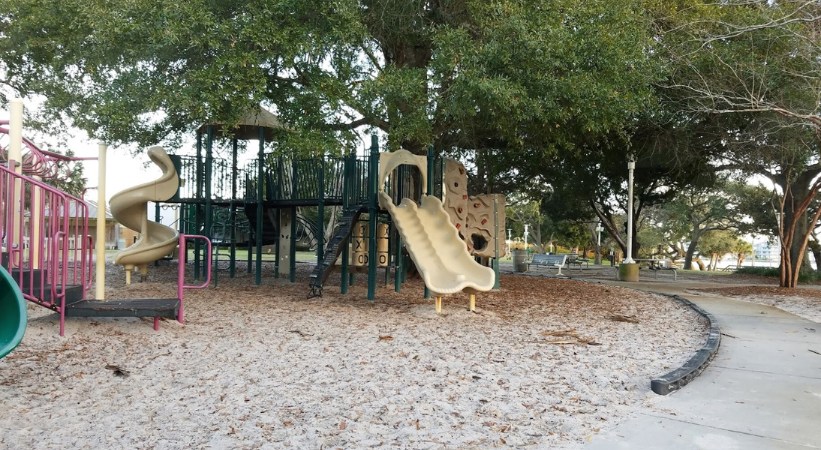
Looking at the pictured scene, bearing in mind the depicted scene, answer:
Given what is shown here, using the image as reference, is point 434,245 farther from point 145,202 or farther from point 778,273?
point 778,273

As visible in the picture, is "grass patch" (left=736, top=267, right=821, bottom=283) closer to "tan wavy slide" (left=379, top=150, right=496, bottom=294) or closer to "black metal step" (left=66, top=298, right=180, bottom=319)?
"tan wavy slide" (left=379, top=150, right=496, bottom=294)

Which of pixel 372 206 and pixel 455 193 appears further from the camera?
pixel 455 193

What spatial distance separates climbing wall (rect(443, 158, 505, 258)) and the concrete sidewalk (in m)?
6.24

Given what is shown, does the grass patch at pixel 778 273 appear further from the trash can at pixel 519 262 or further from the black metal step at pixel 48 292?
the black metal step at pixel 48 292

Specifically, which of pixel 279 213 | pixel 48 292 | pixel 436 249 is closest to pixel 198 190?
pixel 279 213

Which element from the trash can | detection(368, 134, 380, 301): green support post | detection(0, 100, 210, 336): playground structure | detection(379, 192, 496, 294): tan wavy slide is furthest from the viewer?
the trash can

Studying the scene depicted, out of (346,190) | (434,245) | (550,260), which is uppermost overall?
(346,190)

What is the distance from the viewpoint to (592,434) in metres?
3.77

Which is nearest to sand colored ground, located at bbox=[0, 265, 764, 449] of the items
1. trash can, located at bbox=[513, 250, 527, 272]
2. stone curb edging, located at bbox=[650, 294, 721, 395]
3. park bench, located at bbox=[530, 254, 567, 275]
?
stone curb edging, located at bbox=[650, 294, 721, 395]

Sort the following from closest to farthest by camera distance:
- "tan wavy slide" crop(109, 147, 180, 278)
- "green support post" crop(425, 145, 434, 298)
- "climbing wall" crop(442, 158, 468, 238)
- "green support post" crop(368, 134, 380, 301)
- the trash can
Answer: "green support post" crop(368, 134, 380, 301), "green support post" crop(425, 145, 434, 298), "climbing wall" crop(442, 158, 468, 238), "tan wavy slide" crop(109, 147, 180, 278), the trash can

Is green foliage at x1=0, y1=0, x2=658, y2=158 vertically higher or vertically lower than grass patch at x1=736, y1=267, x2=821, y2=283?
higher

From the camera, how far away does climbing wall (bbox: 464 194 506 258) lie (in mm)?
12969

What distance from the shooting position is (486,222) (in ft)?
43.0

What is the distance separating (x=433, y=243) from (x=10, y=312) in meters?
6.91
